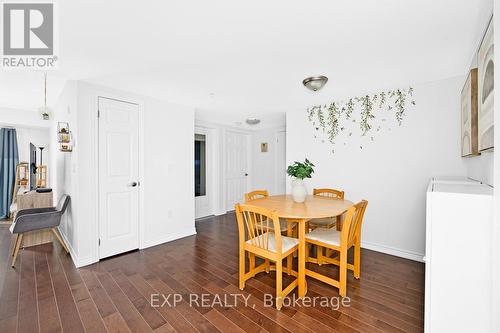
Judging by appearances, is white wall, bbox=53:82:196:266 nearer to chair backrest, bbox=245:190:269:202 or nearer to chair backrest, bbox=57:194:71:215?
chair backrest, bbox=57:194:71:215

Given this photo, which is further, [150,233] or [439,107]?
[150,233]

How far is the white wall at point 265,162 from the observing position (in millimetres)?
5543

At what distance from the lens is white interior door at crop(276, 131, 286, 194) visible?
543cm

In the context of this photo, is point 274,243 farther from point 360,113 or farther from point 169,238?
point 360,113

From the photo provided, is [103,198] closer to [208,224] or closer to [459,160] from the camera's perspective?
[208,224]

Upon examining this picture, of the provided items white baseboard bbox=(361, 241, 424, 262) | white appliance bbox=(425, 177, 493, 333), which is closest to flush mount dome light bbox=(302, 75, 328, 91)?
white appliance bbox=(425, 177, 493, 333)

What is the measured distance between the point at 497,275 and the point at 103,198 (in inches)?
143

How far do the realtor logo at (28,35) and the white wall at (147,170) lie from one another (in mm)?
539

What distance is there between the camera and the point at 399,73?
244 centimetres

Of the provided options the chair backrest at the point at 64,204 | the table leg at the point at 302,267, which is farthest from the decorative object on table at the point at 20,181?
the table leg at the point at 302,267

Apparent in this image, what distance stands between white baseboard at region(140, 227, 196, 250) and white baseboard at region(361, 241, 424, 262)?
2821 millimetres

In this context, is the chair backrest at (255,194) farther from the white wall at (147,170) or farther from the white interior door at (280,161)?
the white interior door at (280,161)

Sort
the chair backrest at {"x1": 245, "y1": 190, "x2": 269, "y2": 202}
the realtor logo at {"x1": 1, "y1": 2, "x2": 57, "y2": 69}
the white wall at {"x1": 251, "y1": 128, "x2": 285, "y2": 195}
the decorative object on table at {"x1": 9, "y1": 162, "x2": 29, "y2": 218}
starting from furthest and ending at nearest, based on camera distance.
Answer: the white wall at {"x1": 251, "y1": 128, "x2": 285, "y2": 195} < the decorative object on table at {"x1": 9, "y1": 162, "x2": 29, "y2": 218} < the chair backrest at {"x1": 245, "y1": 190, "x2": 269, "y2": 202} < the realtor logo at {"x1": 1, "y1": 2, "x2": 57, "y2": 69}

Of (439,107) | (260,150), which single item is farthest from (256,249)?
(260,150)
